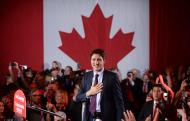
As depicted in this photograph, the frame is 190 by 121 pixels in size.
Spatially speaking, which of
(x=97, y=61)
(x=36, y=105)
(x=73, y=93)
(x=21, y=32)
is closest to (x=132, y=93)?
(x=73, y=93)

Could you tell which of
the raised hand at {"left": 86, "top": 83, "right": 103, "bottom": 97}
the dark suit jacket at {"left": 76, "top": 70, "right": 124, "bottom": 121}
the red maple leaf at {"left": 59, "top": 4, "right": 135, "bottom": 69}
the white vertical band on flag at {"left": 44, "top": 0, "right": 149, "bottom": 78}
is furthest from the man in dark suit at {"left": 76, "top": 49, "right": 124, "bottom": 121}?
the red maple leaf at {"left": 59, "top": 4, "right": 135, "bottom": 69}

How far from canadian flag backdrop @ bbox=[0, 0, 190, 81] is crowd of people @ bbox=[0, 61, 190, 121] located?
395 millimetres

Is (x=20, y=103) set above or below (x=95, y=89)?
below

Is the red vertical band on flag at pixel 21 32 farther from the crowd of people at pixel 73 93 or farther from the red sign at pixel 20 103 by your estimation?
the red sign at pixel 20 103

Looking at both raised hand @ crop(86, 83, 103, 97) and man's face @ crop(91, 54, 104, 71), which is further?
man's face @ crop(91, 54, 104, 71)

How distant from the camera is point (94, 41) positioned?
9180mm

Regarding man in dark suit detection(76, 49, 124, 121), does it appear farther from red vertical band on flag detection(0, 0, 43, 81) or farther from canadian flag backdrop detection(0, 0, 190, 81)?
red vertical band on flag detection(0, 0, 43, 81)

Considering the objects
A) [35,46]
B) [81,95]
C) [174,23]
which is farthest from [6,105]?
[174,23]

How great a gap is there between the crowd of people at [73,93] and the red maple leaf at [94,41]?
18.0 inches

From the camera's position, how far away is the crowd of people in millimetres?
4299

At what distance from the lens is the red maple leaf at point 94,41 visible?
907cm

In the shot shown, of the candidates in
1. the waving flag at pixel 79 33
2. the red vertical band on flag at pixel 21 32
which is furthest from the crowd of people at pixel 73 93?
the red vertical band on flag at pixel 21 32

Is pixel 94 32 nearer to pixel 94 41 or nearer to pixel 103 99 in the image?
pixel 94 41

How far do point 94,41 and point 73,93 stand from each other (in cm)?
298
